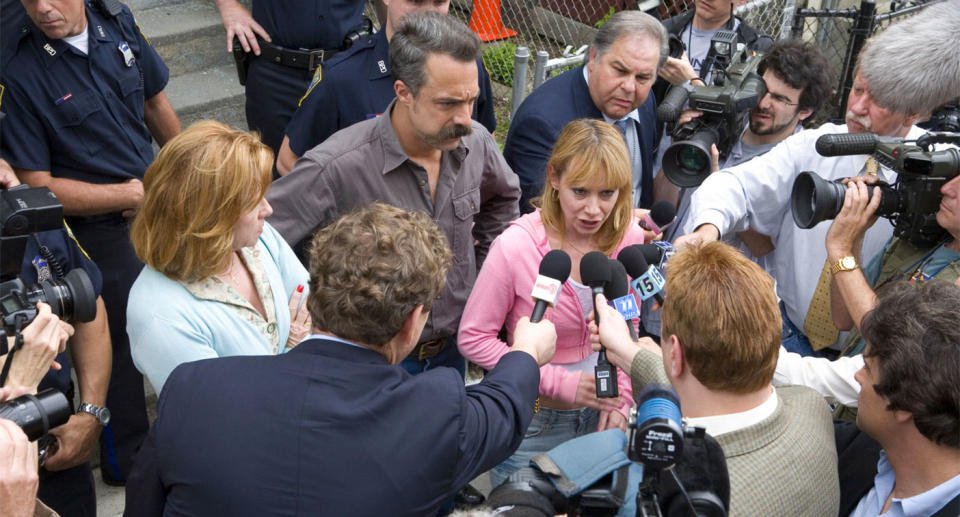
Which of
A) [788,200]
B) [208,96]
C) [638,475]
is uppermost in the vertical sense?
[638,475]

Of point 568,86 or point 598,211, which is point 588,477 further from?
point 568,86

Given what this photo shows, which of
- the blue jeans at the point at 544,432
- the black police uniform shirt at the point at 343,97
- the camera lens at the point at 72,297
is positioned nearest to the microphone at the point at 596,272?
the blue jeans at the point at 544,432

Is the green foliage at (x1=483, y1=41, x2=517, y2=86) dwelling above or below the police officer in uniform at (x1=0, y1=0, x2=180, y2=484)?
below

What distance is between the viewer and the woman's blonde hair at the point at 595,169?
9.40 feet

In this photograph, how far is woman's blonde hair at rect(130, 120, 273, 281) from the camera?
2340mm

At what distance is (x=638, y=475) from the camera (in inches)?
72.4

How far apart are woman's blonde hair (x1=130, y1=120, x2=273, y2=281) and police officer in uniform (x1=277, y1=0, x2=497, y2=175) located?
1.30 meters

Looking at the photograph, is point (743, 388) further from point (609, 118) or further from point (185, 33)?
point (185, 33)

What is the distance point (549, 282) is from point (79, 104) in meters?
2.30

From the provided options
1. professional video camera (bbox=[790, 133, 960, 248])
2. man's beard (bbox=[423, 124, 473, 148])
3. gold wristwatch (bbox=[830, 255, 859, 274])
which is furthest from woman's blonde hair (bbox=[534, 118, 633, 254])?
gold wristwatch (bbox=[830, 255, 859, 274])

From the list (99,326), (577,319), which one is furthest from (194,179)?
(577,319)

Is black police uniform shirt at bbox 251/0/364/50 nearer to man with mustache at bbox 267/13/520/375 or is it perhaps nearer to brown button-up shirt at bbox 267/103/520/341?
man with mustache at bbox 267/13/520/375

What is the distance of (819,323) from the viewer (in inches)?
122

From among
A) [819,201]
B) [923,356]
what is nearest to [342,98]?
[819,201]
